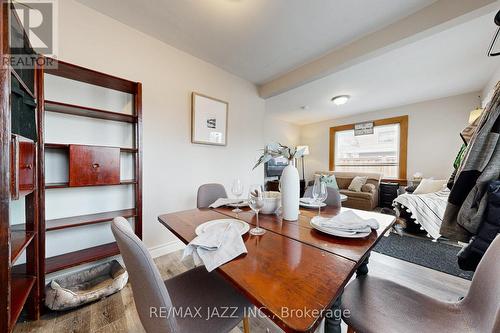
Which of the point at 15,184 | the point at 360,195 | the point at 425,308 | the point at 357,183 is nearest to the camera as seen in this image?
the point at 425,308

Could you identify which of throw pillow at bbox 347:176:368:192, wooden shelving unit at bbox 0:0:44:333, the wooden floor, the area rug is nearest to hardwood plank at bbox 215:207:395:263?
the wooden floor

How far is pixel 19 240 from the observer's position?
1.11 m

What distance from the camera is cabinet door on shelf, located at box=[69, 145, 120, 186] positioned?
1.46 metres

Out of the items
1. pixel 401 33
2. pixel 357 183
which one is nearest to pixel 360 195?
pixel 357 183

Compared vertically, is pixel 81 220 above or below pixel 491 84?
below

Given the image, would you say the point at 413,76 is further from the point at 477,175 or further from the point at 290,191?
the point at 290,191

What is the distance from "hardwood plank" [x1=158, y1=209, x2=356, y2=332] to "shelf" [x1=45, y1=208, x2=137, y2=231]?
118 cm

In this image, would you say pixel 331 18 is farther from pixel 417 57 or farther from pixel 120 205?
pixel 120 205

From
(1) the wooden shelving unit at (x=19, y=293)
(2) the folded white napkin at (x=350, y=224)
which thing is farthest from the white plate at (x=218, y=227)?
(1) the wooden shelving unit at (x=19, y=293)

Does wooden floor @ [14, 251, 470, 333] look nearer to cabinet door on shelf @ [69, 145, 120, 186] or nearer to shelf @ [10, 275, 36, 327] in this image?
shelf @ [10, 275, 36, 327]

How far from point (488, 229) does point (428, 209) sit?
7.03 ft

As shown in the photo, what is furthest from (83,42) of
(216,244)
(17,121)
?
(216,244)

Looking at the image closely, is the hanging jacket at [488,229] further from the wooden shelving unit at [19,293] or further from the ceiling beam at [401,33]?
the wooden shelving unit at [19,293]

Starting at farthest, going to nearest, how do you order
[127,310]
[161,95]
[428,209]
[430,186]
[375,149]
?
[375,149]
[430,186]
[428,209]
[161,95]
[127,310]
